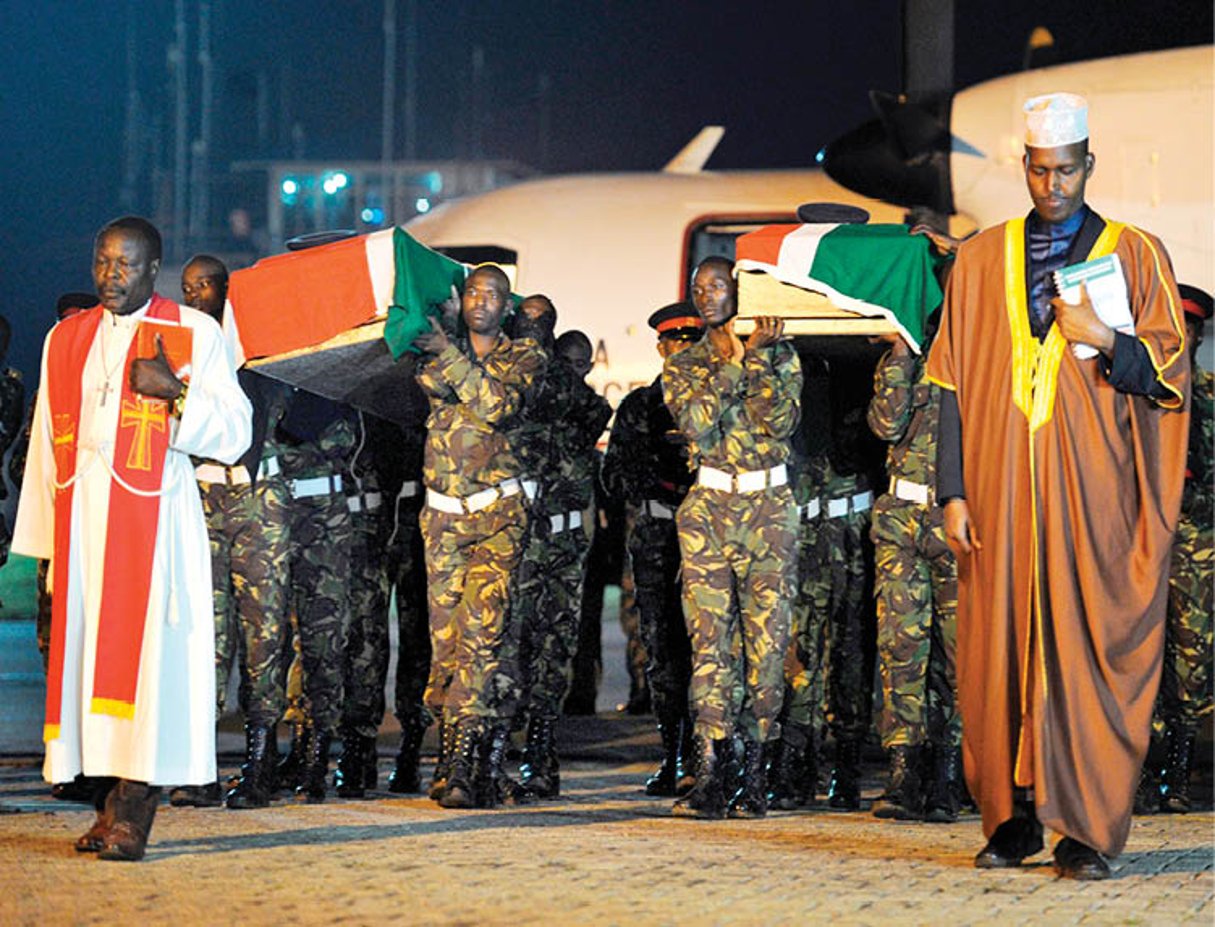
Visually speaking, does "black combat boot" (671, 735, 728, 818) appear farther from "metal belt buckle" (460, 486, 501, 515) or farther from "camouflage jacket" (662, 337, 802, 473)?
"metal belt buckle" (460, 486, 501, 515)

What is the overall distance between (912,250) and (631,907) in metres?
3.55

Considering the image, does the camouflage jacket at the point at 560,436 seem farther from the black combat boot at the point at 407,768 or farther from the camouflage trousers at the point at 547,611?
the black combat boot at the point at 407,768

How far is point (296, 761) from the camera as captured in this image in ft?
28.1

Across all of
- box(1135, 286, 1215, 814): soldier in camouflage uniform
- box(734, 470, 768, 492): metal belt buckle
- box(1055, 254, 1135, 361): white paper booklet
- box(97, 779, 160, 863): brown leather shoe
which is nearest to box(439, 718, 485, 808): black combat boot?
box(734, 470, 768, 492): metal belt buckle

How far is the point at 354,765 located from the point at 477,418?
64.1 inches

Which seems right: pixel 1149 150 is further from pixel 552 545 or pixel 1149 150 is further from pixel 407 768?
pixel 407 768

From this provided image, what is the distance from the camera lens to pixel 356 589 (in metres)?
8.73

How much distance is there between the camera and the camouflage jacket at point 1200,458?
8.33 metres

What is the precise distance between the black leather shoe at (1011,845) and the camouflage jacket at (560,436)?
9.16ft

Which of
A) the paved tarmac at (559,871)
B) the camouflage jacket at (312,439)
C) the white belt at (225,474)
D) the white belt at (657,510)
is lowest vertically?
the paved tarmac at (559,871)

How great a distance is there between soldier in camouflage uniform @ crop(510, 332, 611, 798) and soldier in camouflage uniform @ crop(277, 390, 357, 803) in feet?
2.57

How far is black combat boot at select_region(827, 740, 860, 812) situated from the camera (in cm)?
823

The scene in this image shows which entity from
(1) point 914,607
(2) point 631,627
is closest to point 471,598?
(1) point 914,607

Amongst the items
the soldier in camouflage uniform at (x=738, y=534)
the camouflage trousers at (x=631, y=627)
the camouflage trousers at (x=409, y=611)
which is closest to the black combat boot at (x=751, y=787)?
the soldier in camouflage uniform at (x=738, y=534)
